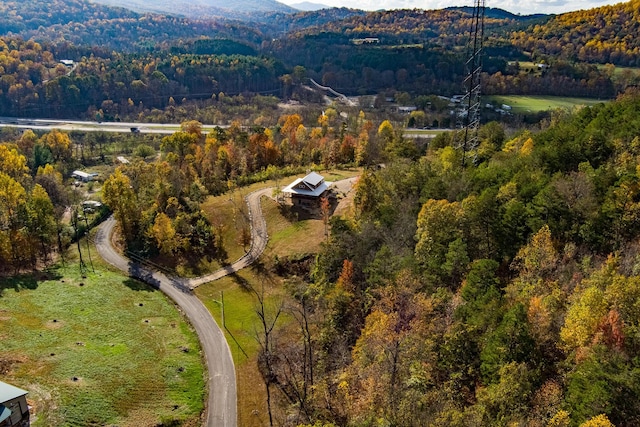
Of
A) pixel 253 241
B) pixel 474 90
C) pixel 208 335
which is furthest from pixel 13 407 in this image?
pixel 474 90

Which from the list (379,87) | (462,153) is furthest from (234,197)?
(379,87)

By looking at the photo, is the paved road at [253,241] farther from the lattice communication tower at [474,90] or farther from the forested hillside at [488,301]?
the lattice communication tower at [474,90]

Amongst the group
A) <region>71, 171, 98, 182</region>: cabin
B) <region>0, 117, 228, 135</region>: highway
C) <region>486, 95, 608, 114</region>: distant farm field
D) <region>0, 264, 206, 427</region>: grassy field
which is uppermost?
<region>486, 95, 608, 114</region>: distant farm field

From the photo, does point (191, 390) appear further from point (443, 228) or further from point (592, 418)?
point (592, 418)

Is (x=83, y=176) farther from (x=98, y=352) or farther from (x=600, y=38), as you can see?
(x=600, y=38)

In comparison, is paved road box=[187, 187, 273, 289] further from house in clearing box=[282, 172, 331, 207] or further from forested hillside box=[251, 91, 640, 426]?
forested hillside box=[251, 91, 640, 426]

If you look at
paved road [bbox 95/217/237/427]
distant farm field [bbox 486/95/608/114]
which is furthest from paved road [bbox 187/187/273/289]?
distant farm field [bbox 486/95/608/114]
